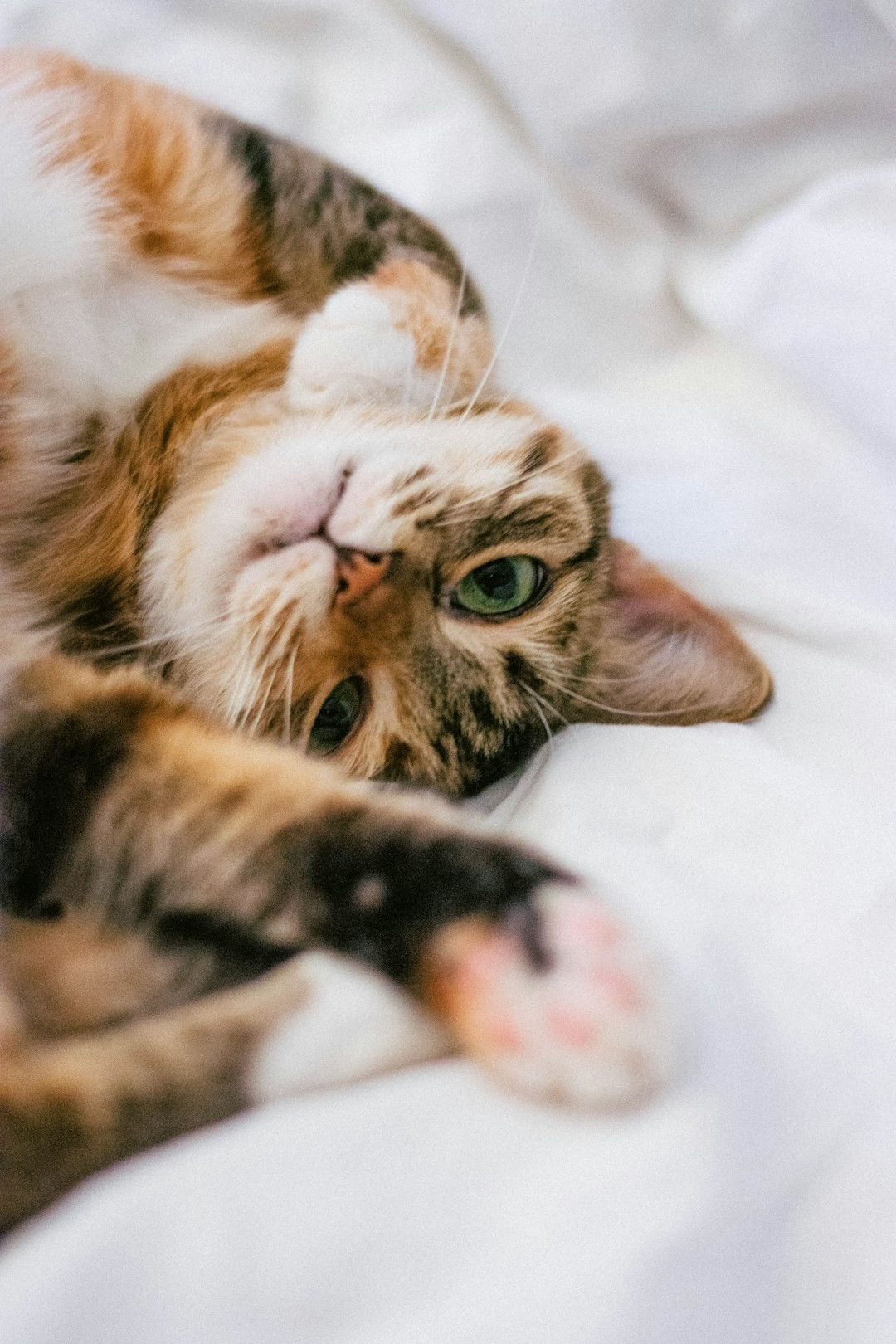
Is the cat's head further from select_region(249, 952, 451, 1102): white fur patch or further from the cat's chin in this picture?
select_region(249, 952, 451, 1102): white fur patch

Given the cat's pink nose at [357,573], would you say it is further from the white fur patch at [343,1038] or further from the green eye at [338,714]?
the white fur patch at [343,1038]

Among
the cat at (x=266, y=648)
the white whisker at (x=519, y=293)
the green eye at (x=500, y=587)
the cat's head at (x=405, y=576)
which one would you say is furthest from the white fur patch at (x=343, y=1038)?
the white whisker at (x=519, y=293)

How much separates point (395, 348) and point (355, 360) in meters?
0.03

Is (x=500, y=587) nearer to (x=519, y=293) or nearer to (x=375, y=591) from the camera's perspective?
(x=375, y=591)

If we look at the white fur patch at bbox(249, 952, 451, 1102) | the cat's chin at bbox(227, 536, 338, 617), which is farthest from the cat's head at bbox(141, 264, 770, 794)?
the white fur patch at bbox(249, 952, 451, 1102)

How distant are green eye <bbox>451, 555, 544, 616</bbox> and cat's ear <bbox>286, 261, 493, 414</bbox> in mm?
105

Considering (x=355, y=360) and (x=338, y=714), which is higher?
(x=355, y=360)

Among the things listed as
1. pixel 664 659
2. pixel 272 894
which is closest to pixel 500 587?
pixel 664 659

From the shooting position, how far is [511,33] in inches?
26.4

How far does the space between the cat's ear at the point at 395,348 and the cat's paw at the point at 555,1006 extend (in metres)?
0.34

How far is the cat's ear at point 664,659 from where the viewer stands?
59cm

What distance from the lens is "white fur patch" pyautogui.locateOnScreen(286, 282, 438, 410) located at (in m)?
0.59

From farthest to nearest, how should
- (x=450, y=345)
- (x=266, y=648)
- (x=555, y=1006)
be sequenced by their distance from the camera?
(x=450, y=345)
(x=266, y=648)
(x=555, y=1006)

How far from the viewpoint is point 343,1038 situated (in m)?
0.39
